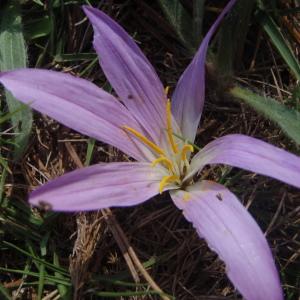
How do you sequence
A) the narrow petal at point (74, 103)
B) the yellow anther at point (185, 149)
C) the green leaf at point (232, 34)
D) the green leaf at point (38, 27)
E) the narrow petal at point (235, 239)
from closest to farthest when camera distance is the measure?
the narrow petal at point (235, 239) → the narrow petal at point (74, 103) → the yellow anther at point (185, 149) → the green leaf at point (232, 34) → the green leaf at point (38, 27)

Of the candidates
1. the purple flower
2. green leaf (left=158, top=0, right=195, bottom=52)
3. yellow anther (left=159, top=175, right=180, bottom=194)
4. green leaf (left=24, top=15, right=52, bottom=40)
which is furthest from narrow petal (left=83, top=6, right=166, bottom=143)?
green leaf (left=24, top=15, right=52, bottom=40)

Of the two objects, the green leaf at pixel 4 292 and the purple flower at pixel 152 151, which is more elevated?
the purple flower at pixel 152 151

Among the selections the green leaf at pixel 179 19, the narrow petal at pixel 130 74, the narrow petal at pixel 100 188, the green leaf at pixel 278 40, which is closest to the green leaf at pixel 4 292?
the narrow petal at pixel 100 188

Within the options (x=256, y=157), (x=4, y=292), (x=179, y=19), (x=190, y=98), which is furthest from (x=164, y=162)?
(x=4, y=292)

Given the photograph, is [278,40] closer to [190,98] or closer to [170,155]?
[190,98]

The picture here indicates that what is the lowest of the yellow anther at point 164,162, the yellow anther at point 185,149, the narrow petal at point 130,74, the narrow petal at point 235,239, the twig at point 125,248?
the twig at point 125,248

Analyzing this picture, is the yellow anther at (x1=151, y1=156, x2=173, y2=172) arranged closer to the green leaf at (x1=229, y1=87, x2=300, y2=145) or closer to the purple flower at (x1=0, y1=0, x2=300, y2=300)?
the purple flower at (x1=0, y1=0, x2=300, y2=300)

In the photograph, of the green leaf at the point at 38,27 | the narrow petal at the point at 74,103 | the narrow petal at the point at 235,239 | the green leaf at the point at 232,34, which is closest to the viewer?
the narrow petal at the point at 235,239

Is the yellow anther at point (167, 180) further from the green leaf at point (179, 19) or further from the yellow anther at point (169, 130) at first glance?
the green leaf at point (179, 19)
